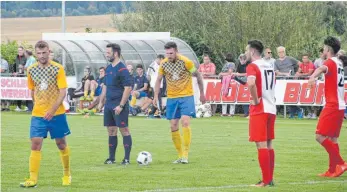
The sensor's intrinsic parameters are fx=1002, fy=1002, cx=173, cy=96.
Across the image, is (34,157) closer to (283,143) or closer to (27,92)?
(283,143)

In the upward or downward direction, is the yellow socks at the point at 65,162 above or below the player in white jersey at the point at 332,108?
below

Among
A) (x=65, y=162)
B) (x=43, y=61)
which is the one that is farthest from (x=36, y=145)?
(x=43, y=61)

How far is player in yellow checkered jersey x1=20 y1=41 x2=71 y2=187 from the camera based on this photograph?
1414 cm

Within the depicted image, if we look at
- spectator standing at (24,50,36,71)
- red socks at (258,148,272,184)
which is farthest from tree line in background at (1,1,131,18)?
red socks at (258,148,272,184)

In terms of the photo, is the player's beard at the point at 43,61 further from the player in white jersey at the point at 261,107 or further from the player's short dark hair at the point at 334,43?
the player's short dark hair at the point at 334,43

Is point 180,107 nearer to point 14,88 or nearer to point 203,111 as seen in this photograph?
point 203,111

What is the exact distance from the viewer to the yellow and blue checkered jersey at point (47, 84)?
14.2m

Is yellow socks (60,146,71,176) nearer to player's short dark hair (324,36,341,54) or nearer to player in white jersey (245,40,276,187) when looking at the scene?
player in white jersey (245,40,276,187)

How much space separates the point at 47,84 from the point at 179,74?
4.00 m

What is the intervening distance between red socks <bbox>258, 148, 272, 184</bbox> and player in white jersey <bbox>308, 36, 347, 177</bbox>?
1822 millimetres

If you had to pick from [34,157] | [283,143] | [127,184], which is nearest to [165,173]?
[127,184]

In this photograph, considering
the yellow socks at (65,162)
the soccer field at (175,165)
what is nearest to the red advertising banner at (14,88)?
the soccer field at (175,165)

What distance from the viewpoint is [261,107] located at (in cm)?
1382

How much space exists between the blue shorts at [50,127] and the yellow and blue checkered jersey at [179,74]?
3.84 meters
